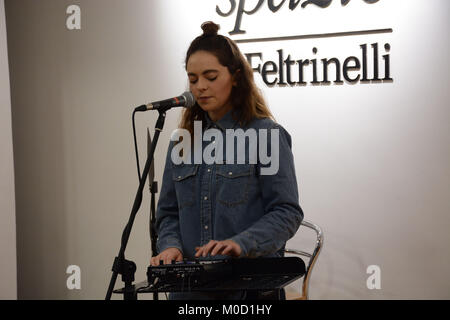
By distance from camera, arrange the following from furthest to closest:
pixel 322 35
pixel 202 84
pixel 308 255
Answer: pixel 322 35, pixel 308 255, pixel 202 84

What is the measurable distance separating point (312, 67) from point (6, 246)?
6.68ft

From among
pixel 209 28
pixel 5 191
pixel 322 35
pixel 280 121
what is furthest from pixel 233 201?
pixel 5 191

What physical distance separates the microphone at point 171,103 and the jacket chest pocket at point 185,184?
0.72ft

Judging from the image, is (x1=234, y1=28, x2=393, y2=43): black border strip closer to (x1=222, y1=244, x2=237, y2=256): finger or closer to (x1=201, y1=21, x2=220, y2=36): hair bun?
(x1=201, y1=21, x2=220, y2=36): hair bun

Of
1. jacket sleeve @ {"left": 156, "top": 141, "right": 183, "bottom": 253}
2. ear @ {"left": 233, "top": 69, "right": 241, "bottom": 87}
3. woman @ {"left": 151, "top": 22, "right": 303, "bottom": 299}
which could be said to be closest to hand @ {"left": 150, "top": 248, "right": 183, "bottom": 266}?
woman @ {"left": 151, "top": 22, "right": 303, "bottom": 299}

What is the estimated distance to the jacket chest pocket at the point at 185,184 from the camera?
175cm

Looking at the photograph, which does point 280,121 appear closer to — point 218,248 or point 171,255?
point 171,255

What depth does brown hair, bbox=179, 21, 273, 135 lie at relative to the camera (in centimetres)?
178

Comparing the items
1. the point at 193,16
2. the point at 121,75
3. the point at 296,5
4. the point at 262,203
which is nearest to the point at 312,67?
the point at 296,5

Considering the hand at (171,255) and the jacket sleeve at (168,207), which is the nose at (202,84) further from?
the hand at (171,255)

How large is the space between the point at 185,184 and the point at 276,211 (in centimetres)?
33

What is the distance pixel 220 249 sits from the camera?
140 centimetres

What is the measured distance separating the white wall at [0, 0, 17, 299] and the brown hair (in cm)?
181
